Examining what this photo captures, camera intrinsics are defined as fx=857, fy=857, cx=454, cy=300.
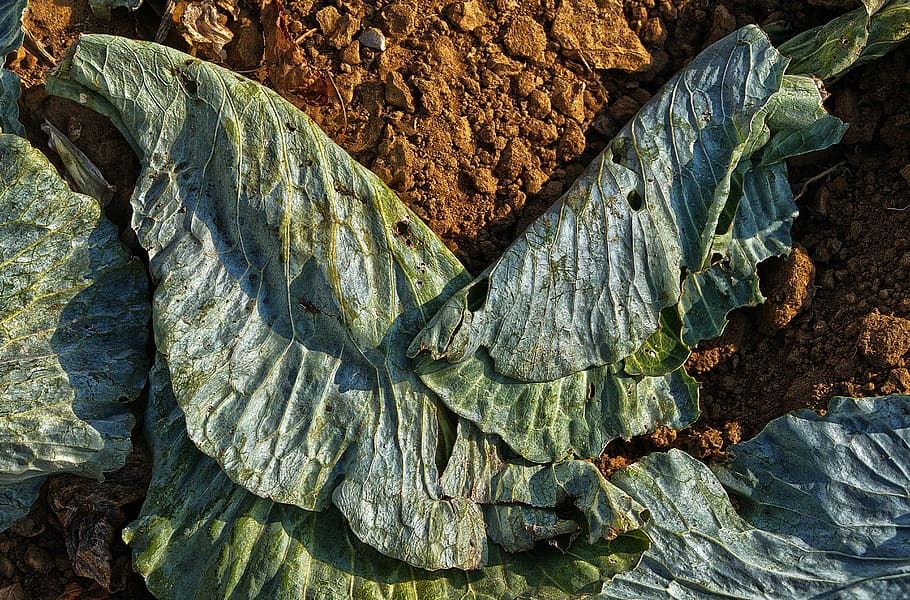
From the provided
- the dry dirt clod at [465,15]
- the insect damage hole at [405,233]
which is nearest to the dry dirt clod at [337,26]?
the dry dirt clod at [465,15]

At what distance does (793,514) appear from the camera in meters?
3.51

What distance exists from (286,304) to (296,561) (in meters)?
1.00

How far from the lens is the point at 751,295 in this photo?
3732mm

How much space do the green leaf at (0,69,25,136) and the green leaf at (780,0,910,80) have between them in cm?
333

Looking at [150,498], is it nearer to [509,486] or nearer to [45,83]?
[509,486]

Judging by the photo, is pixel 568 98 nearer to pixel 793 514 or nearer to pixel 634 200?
pixel 634 200

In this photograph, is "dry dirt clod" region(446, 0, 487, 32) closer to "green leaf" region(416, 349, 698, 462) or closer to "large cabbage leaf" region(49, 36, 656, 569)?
"large cabbage leaf" region(49, 36, 656, 569)

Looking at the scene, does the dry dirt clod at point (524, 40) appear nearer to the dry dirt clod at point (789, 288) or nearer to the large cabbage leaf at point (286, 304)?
the large cabbage leaf at point (286, 304)

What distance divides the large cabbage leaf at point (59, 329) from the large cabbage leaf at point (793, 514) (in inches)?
84.8

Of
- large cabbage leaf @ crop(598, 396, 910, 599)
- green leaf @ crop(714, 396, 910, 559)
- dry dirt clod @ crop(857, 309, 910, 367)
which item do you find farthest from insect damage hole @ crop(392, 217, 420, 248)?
dry dirt clod @ crop(857, 309, 910, 367)

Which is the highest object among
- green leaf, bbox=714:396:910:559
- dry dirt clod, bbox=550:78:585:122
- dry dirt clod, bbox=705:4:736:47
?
dry dirt clod, bbox=550:78:585:122

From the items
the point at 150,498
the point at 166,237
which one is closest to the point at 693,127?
the point at 166,237

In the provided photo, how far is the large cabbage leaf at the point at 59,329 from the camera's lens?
11.3 feet

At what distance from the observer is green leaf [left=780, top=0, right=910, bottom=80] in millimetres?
3605
